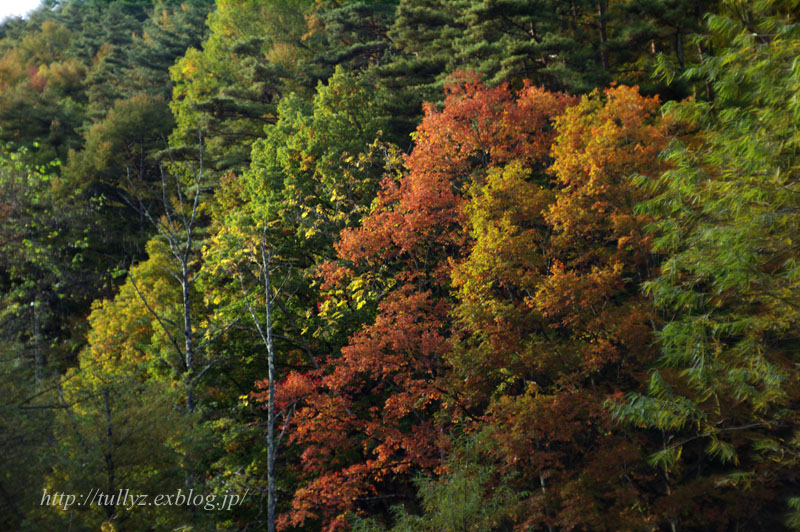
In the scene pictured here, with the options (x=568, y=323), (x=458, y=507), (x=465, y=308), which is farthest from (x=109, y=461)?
(x=568, y=323)

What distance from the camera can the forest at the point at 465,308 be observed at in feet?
26.5

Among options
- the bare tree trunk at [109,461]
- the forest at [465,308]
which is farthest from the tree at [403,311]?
the bare tree trunk at [109,461]

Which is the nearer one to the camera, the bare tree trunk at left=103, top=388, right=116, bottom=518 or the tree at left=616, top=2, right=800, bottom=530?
the tree at left=616, top=2, right=800, bottom=530

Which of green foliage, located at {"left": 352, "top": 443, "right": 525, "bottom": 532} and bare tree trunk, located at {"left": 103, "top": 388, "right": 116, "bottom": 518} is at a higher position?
bare tree trunk, located at {"left": 103, "top": 388, "right": 116, "bottom": 518}

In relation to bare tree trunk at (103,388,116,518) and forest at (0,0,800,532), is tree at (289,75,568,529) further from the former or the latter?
bare tree trunk at (103,388,116,518)

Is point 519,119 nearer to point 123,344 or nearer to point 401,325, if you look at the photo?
point 401,325

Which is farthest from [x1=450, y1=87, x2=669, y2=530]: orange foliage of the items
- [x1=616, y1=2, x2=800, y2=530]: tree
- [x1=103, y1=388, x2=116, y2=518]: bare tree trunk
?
[x1=103, y1=388, x2=116, y2=518]: bare tree trunk

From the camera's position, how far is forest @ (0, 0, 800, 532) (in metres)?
8.08

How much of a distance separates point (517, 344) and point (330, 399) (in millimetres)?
5013

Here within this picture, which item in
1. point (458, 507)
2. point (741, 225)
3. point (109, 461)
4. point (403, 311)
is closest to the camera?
point (741, 225)

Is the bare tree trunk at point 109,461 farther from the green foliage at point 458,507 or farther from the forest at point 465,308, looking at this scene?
the green foliage at point 458,507

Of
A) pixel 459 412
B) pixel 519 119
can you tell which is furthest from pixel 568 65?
pixel 459 412

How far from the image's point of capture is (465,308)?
1231 centimetres

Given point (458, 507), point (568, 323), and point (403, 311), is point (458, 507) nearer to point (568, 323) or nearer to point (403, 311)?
point (568, 323)
